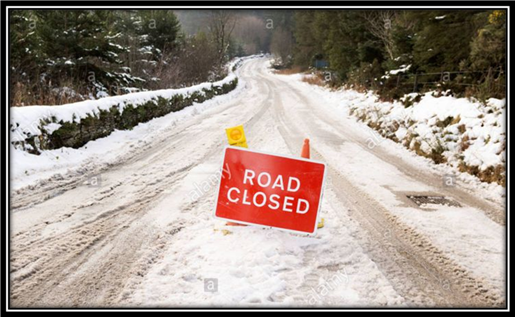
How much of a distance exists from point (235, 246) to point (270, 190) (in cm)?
73

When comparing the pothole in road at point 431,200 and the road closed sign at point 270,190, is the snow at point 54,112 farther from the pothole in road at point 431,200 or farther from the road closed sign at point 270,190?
the pothole in road at point 431,200

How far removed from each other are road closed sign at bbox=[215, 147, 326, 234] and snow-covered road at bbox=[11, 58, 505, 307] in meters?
0.28

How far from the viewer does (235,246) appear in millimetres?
3328

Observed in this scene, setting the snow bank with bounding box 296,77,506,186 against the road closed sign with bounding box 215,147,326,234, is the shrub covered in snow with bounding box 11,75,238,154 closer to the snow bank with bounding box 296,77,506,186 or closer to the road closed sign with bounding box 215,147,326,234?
the road closed sign with bounding box 215,147,326,234

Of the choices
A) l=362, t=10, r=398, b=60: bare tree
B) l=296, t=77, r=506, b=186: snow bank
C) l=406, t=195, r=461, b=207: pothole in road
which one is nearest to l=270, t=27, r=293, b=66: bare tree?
l=362, t=10, r=398, b=60: bare tree

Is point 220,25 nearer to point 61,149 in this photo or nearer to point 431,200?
point 61,149

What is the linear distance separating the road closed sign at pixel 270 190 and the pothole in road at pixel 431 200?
2.28 meters

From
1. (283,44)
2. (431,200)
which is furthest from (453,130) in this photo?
(283,44)

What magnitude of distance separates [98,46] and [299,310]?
1264 centimetres

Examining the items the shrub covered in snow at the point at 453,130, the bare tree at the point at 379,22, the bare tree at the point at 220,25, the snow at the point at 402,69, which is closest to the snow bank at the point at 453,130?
the shrub covered in snow at the point at 453,130

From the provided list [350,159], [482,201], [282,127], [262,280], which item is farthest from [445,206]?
[282,127]

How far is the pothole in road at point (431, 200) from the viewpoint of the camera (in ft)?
15.2

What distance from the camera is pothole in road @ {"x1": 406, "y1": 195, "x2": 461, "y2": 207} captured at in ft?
15.2

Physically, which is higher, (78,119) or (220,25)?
(220,25)
